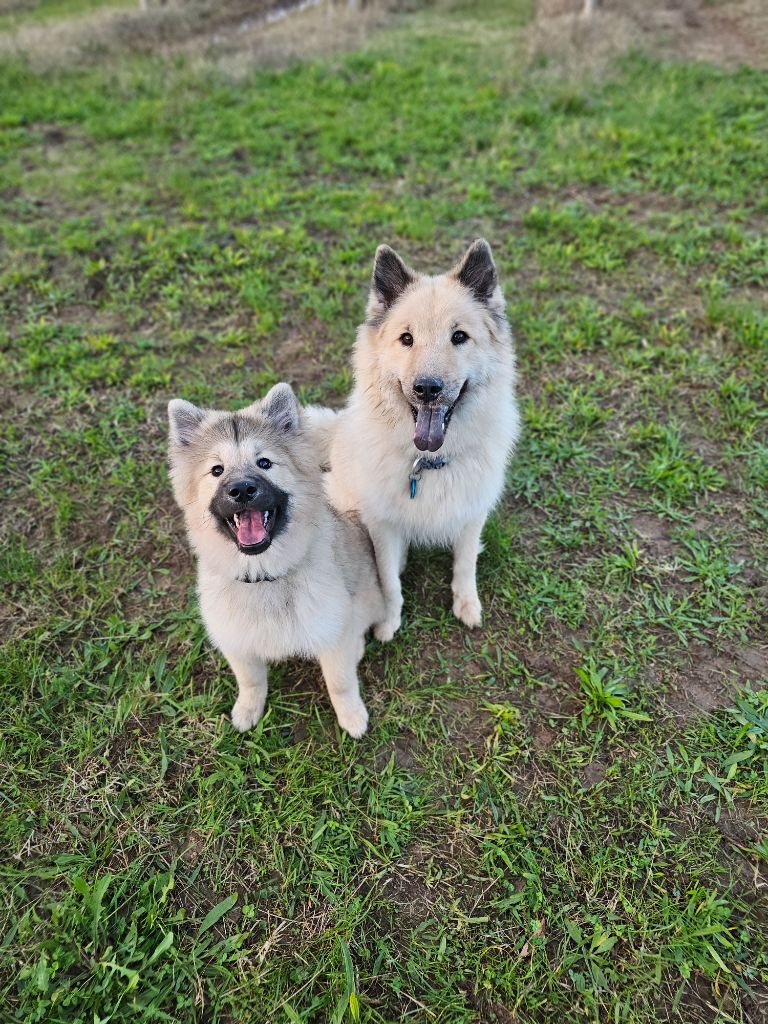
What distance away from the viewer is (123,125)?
7.40 meters

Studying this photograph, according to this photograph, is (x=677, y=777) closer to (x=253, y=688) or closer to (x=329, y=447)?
(x=253, y=688)

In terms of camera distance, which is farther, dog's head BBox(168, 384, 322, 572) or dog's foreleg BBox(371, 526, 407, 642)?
dog's foreleg BBox(371, 526, 407, 642)

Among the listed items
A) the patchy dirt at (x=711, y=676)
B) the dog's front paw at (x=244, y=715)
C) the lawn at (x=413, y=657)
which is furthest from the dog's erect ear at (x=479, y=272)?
the dog's front paw at (x=244, y=715)

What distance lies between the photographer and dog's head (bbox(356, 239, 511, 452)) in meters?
2.54

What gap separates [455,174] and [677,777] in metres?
6.32

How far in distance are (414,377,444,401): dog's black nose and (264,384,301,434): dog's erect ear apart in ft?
1.69

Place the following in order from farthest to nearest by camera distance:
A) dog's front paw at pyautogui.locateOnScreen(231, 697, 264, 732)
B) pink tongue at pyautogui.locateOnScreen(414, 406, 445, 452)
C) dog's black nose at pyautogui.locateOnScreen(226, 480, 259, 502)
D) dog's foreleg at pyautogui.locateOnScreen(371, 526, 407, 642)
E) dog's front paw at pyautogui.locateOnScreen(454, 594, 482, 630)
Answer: dog's front paw at pyautogui.locateOnScreen(454, 594, 482, 630), dog's foreleg at pyautogui.locateOnScreen(371, 526, 407, 642), dog's front paw at pyautogui.locateOnScreen(231, 697, 264, 732), pink tongue at pyautogui.locateOnScreen(414, 406, 445, 452), dog's black nose at pyautogui.locateOnScreen(226, 480, 259, 502)

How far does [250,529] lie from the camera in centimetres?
222

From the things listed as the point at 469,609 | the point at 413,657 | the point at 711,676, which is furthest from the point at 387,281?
the point at 711,676

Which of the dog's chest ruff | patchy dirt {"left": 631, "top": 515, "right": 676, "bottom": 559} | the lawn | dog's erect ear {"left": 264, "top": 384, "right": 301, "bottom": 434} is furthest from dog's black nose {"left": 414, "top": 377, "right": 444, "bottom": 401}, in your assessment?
patchy dirt {"left": 631, "top": 515, "right": 676, "bottom": 559}

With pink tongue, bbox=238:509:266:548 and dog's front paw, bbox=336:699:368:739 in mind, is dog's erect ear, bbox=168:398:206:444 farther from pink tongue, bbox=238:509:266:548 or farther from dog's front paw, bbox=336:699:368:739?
dog's front paw, bbox=336:699:368:739

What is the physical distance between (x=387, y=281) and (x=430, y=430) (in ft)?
2.72

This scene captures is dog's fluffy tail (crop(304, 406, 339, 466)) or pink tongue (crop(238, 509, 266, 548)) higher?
pink tongue (crop(238, 509, 266, 548))

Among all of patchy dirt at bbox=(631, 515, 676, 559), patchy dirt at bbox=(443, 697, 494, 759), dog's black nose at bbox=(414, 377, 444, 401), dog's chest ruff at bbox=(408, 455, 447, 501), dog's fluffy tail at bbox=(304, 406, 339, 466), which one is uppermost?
dog's black nose at bbox=(414, 377, 444, 401)
